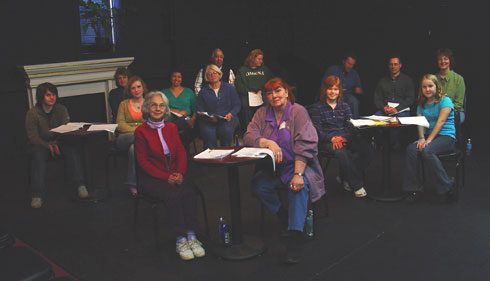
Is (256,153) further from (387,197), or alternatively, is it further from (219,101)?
(219,101)

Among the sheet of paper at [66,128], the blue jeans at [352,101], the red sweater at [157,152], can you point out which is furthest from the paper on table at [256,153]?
the blue jeans at [352,101]

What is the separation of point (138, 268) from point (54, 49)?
4233 mm

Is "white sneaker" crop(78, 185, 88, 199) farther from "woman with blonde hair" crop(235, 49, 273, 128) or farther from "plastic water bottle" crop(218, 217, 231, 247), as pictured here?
"woman with blonde hair" crop(235, 49, 273, 128)

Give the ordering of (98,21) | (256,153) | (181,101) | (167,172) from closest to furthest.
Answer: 1. (256,153)
2. (167,172)
3. (181,101)
4. (98,21)

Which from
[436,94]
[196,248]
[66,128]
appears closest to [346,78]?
[436,94]

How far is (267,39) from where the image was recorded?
9.23 meters

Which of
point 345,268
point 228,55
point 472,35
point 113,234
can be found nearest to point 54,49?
point 228,55

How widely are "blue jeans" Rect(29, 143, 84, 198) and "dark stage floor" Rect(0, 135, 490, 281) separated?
19 cm

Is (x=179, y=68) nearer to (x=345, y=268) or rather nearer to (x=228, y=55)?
(x=228, y=55)

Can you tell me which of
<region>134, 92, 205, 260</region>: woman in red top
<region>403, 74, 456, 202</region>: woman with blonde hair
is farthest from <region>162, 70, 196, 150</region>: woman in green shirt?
<region>403, 74, 456, 202</region>: woman with blonde hair

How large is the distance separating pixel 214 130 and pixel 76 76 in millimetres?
2204

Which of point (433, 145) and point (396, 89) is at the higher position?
point (396, 89)

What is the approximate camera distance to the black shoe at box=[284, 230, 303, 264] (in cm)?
362

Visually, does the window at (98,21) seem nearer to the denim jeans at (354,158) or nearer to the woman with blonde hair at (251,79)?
the woman with blonde hair at (251,79)
